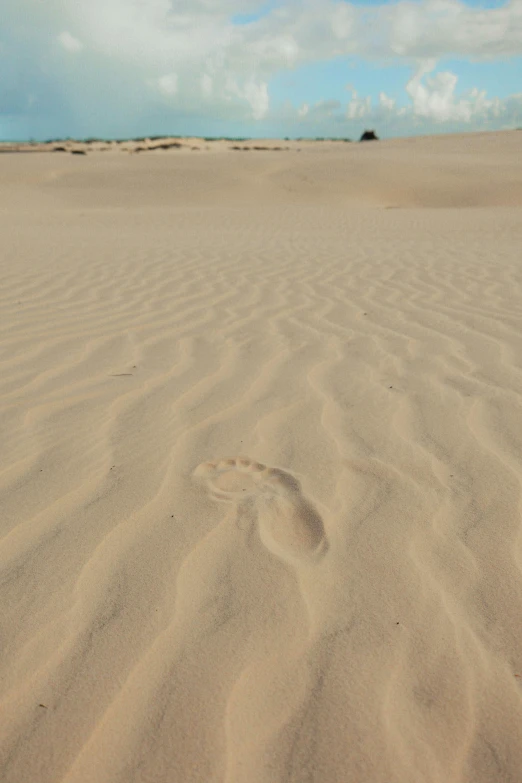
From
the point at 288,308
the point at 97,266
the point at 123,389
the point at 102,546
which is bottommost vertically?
the point at 97,266

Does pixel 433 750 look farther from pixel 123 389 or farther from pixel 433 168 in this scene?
pixel 433 168

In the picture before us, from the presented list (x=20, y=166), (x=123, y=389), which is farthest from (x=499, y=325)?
(x=20, y=166)

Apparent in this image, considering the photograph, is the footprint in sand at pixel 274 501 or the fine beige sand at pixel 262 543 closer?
the fine beige sand at pixel 262 543

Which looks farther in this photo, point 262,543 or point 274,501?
point 274,501

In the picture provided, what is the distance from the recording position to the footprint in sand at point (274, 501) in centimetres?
172

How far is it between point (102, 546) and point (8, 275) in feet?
15.9

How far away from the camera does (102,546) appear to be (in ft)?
5.65

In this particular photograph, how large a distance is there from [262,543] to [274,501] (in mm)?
219

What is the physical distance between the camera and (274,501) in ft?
6.31

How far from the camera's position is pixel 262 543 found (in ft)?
5.65

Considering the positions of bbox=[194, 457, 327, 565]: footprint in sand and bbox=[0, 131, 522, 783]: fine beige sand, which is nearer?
bbox=[0, 131, 522, 783]: fine beige sand

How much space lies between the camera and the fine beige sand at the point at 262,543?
46.9 inches

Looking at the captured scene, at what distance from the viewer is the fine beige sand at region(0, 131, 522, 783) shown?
1.19 meters

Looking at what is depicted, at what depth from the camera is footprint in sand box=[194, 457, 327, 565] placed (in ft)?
5.63
